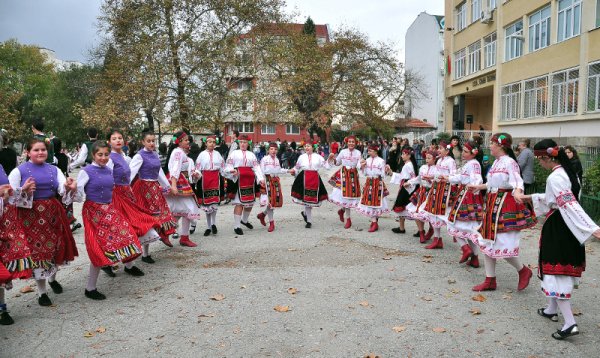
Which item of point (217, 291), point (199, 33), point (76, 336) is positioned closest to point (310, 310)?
point (217, 291)

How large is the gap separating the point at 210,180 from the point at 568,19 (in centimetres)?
1591

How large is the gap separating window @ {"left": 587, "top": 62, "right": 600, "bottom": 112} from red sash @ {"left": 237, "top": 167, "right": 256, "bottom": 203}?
13254 millimetres

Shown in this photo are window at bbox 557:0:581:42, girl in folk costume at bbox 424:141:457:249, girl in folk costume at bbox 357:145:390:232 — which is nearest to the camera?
girl in folk costume at bbox 424:141:457:249

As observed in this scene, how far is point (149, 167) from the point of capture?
24.9 feet

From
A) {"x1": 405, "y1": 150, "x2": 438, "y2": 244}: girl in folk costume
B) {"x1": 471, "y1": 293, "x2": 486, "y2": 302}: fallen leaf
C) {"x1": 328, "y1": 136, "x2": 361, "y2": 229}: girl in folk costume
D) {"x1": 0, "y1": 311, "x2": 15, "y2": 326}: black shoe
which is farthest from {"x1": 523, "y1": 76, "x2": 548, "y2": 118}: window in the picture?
{"x1": 0, "y1": 311, "x2": 15, "y2": 326}: black shoe

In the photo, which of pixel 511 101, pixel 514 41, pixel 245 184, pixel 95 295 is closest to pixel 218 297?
pixel 95 295

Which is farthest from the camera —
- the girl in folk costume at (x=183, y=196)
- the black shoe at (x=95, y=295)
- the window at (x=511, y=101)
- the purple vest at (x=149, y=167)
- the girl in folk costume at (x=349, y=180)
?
the window at (x=511, y=101)

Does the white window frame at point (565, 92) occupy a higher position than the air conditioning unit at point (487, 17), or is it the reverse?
the air conditioning unit at point (487, 17)

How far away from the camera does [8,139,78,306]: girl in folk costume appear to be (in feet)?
18.1

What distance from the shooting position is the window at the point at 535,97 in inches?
824

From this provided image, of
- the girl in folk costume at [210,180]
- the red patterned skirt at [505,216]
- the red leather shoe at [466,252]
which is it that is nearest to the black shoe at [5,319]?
the girl in folk costume at [210,180]

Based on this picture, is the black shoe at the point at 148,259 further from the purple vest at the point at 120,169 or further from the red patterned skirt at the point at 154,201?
the purple vest at the point at 120,169

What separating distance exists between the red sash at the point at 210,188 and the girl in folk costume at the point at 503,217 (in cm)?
522

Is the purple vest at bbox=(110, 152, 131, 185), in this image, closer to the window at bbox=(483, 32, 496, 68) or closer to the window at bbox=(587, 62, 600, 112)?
the window at bbox=(587, 62, 600, 112)
